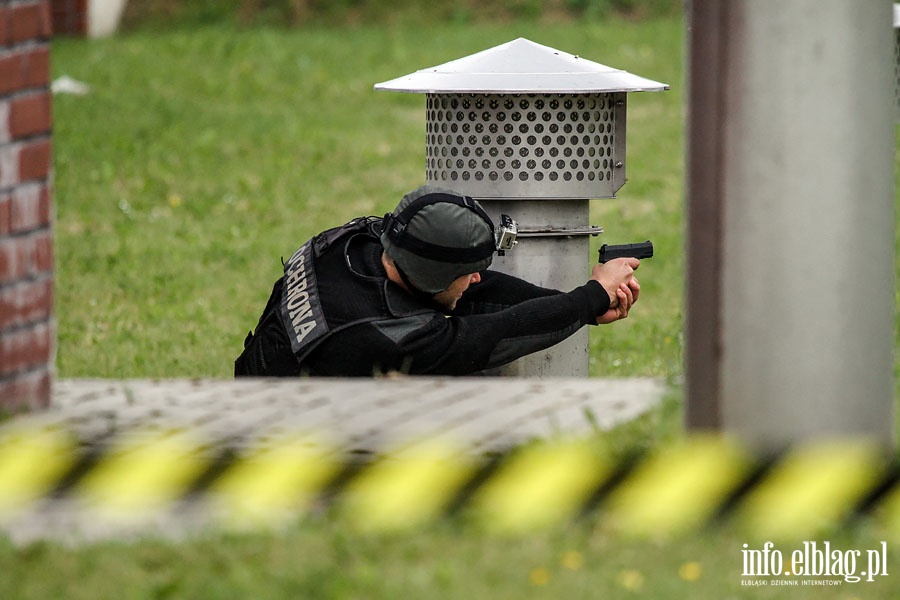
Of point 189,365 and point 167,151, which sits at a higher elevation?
point 167,151

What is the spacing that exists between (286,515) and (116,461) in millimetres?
556

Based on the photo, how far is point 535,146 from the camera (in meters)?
5.78

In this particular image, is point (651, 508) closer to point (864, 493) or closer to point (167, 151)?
point (864, 493)

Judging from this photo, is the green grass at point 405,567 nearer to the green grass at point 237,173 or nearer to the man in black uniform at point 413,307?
the green grass at point 237,173

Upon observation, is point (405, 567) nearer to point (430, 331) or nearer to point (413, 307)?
point (430, 331)

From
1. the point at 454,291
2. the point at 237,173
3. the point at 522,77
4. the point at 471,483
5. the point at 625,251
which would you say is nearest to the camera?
the point at 471,483

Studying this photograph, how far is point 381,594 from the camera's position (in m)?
3.17

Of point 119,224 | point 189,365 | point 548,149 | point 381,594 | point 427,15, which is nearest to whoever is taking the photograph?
point 381,594

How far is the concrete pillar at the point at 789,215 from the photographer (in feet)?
11.6

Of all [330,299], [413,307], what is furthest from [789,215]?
[330,299]

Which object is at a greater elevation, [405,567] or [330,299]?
[330,299]

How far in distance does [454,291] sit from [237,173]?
782cm

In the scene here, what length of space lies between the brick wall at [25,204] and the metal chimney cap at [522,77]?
178 cm

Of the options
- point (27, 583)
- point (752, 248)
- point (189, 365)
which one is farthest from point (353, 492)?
point (189, 365)
